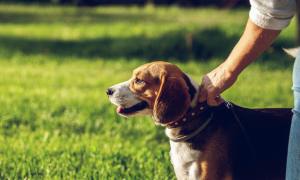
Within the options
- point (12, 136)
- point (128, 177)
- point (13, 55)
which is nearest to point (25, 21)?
point (13, 55)

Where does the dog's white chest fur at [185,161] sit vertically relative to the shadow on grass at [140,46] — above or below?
above

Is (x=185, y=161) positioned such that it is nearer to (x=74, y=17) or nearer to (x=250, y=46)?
(x=250, y=46)

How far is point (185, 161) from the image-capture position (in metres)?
5.29

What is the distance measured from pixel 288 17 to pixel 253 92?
8666mm

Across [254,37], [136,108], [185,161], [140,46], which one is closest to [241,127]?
[185,161]

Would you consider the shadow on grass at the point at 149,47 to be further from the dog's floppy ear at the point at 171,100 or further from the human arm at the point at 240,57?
the human arm at the point at 240,57

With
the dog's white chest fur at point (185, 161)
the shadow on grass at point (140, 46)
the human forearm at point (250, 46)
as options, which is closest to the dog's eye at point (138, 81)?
the dog's white chest fur at point (185, 161)

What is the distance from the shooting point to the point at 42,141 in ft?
29.3

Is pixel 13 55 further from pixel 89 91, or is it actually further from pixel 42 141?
pixel 42 141

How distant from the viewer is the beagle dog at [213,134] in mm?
5270

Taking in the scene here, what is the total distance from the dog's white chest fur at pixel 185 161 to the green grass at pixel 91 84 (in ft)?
5.75

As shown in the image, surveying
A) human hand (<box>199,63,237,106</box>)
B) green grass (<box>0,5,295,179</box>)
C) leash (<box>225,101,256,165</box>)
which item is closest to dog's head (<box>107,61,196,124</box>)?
human hand (<box>199,63,237,106</box>)

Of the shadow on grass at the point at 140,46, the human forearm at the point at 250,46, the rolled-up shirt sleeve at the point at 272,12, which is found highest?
the rolled-up shirt sleeve at the point at 272,12

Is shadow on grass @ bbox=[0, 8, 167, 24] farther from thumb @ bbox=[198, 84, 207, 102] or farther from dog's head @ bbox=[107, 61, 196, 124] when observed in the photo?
thumb @ bbox=[198, 84, 207, 102]
